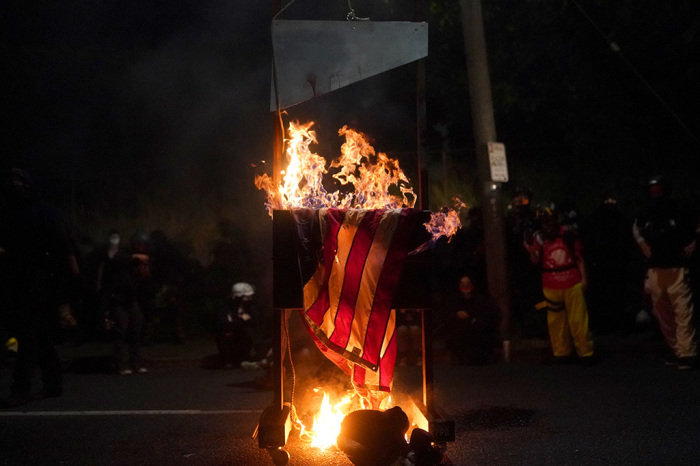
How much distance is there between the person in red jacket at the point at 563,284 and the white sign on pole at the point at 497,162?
0.82 meters

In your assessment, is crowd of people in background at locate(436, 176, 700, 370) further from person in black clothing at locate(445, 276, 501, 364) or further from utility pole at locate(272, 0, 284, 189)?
utility pole at locate(272, 0, 284, 189)

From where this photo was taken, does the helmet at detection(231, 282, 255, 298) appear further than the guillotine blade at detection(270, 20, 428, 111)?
Yes

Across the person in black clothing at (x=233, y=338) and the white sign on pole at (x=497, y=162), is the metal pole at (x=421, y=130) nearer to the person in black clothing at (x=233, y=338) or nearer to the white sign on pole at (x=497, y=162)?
the white sign on pole at (x=497, y=162)

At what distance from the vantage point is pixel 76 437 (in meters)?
5.52

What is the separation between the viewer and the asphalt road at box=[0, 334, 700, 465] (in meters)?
4.82

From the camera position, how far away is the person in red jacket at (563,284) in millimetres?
8531

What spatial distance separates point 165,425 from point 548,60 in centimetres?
1506

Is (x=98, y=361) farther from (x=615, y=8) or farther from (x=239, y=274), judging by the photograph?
(x=615, y=8)

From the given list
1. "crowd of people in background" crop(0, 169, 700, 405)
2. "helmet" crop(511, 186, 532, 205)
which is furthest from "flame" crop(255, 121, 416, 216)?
"helmet" crop(511, 186, 532, 205)

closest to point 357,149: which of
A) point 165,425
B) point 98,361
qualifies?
point 165,425

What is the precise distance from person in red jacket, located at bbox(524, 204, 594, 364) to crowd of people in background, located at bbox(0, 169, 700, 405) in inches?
0.5

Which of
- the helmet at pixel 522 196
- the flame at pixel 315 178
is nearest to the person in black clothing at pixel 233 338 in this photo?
the helmet at pixel 522 196

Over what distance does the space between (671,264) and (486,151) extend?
2.74 m

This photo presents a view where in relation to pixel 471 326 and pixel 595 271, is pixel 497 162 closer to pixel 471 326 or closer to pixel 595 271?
pixel 471 326
